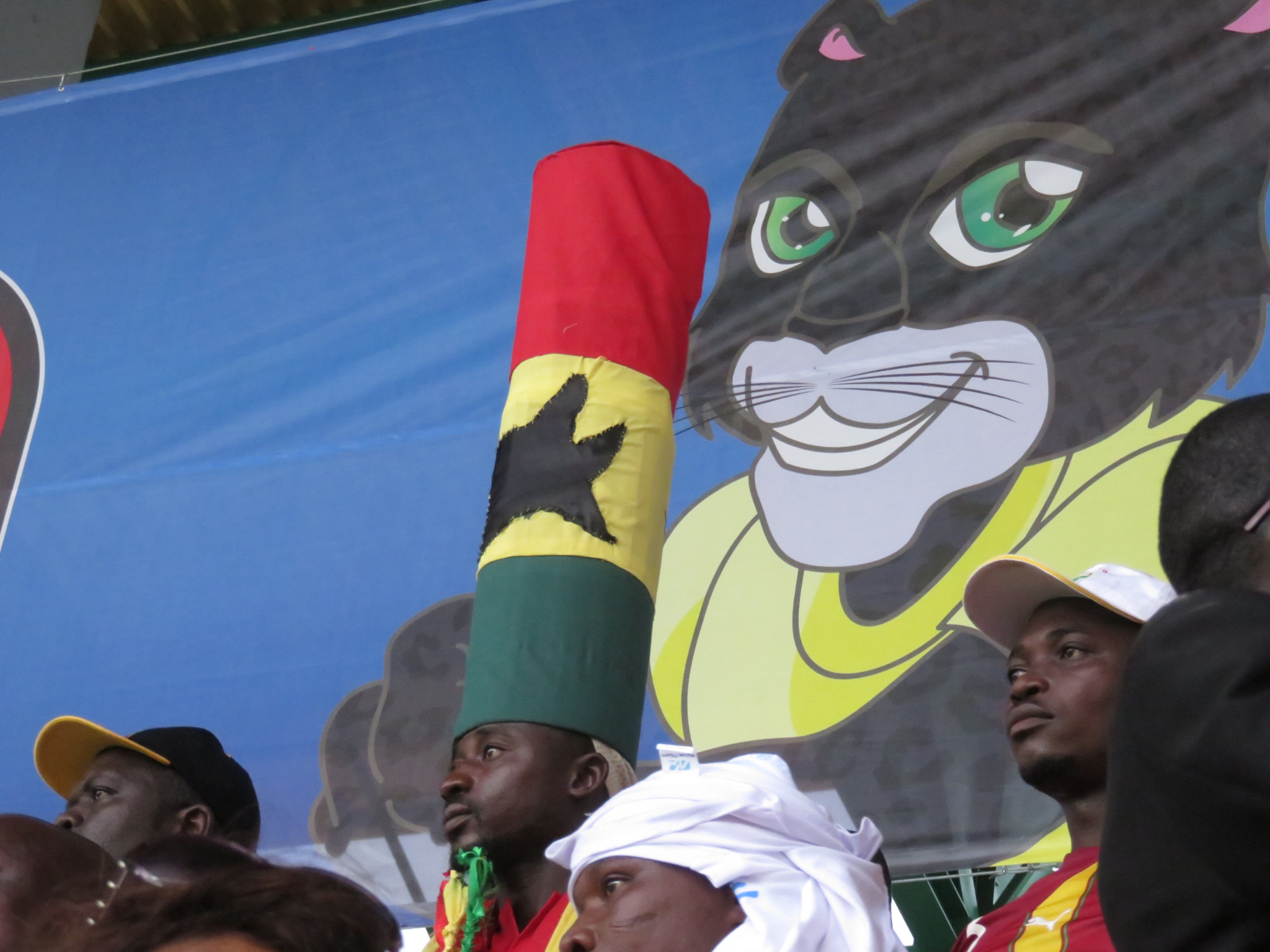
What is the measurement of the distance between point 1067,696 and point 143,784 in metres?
1.44

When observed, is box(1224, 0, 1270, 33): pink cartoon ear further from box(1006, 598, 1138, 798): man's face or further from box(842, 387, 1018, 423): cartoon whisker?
box(1006, 598, 1138, 798): man's face

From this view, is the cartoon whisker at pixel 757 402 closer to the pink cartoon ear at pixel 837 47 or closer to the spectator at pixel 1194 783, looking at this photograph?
the pink cartoon ear at pixel 837 47

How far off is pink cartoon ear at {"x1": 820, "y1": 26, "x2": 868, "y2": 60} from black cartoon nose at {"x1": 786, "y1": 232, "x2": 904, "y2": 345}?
484 mm

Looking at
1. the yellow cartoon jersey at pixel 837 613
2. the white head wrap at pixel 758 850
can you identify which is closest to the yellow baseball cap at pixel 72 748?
the yellow cartoon jersey at pixel 837 613

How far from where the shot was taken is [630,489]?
196cm

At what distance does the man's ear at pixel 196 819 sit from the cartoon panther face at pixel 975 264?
1063 millimetres

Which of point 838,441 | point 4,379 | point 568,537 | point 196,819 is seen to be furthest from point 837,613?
point 4,379

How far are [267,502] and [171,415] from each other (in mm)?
360

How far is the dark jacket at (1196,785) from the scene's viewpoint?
27.2 inches

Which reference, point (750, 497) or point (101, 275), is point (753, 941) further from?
point (101, 275)

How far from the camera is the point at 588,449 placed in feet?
6.44

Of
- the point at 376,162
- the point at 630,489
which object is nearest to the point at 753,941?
the point at 630,489

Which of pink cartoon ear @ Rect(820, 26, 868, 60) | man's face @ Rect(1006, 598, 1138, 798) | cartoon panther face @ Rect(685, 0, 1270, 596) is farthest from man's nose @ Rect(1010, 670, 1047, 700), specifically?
pink cartoon ear @ Rect(820, 26, 868, 60)

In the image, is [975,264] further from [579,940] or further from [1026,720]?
[579,940]
